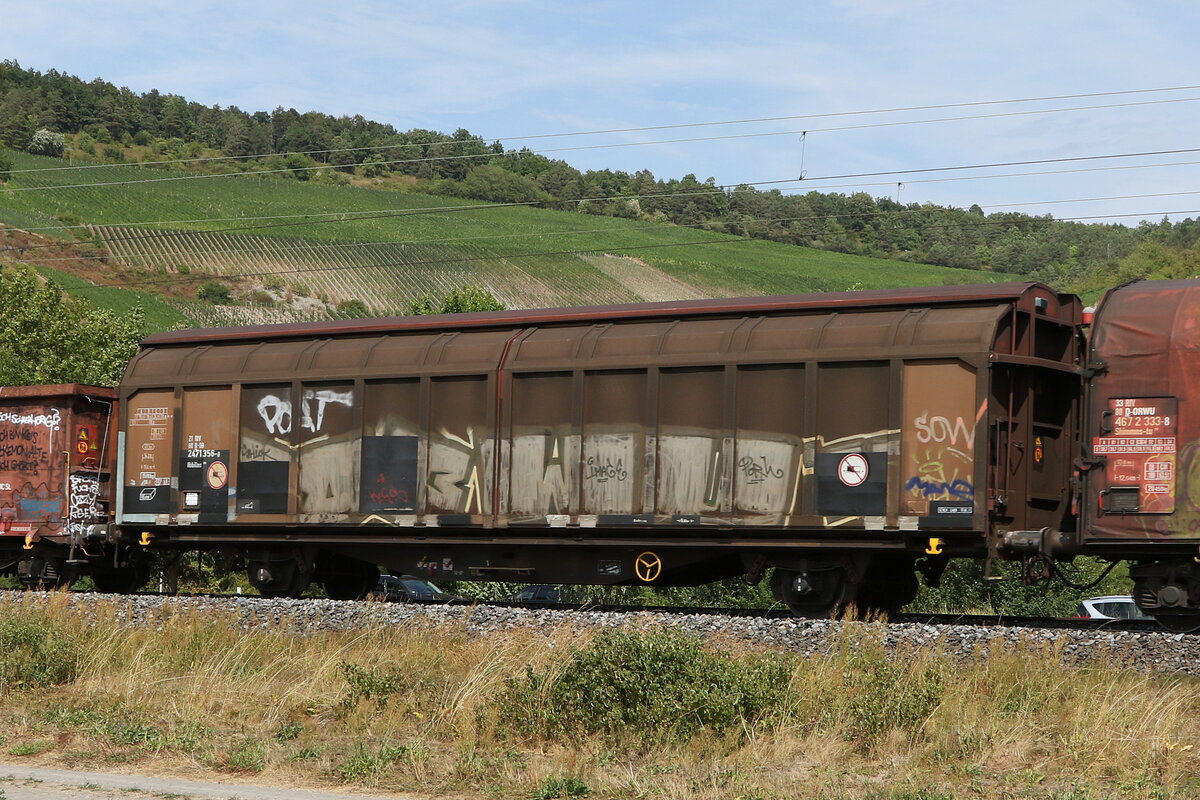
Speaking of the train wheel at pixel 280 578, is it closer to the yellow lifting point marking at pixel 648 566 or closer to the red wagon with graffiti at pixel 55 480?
the red wagon with graffiti at pixel 55 480

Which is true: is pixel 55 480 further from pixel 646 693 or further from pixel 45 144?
pixel 45 144

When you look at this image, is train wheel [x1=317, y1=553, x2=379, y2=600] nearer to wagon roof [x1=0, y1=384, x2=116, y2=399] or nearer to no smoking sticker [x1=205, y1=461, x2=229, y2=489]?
no smoking sticker [x1=205, y1=461, x2=229, y2=489]

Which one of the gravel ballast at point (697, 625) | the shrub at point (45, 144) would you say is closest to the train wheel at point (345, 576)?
the gravel ballast at point (697, 625)

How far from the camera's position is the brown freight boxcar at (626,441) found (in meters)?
13.2

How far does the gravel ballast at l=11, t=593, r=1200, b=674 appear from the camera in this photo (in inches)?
435

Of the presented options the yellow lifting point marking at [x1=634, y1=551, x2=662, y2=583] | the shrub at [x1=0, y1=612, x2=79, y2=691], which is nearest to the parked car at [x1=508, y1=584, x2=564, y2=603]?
the yellow lifting point marking at [x1=634, y1=551, x2=662, y2=583]

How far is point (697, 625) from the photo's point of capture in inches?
504

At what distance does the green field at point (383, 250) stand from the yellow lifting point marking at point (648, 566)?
50597 mm

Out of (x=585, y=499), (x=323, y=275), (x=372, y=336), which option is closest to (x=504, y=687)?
(x=585, y=499)

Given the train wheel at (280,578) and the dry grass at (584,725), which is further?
the train wheel at (280,578)

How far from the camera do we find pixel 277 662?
12.2 metres

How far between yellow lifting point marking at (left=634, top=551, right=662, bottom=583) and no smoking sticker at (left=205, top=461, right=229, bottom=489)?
5645 millimetres

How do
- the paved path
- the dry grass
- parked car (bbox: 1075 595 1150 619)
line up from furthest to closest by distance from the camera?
parked car (bbox: 1075 595 1150 619), the dry grass, the paved path

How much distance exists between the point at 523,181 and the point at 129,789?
10112cm
